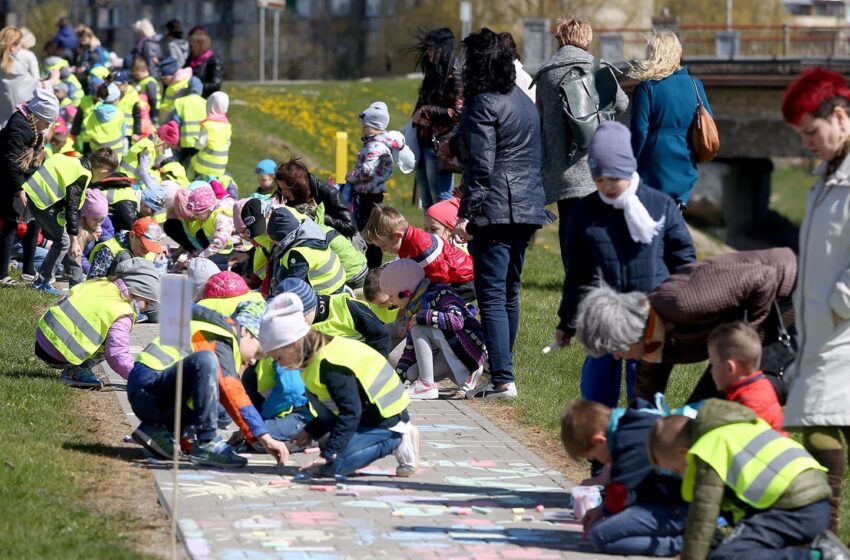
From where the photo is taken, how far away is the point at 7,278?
13930 millimetres

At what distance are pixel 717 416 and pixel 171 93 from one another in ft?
52.8

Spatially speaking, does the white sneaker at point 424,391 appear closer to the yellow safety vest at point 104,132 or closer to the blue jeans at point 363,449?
the blue jeans at point 363,449

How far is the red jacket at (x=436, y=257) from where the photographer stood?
9789mm

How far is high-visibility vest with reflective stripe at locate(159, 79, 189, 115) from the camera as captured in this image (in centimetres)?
2045

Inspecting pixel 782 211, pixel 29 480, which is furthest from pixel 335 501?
pixel 782 211

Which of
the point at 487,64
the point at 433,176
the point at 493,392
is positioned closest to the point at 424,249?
the point at 493,392

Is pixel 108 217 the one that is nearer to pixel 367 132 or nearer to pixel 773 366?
pixel 367 132

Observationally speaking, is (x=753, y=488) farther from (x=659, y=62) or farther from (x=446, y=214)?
(x=446, y=214)

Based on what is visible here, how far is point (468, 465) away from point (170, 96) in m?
13.9

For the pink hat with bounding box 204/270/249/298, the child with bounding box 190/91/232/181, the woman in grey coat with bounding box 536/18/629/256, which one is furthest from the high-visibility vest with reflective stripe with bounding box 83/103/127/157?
the pink hat with bounding box 204/270/249/298

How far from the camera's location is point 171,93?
2081 centimetres

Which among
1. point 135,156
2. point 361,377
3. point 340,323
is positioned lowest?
point 340,323

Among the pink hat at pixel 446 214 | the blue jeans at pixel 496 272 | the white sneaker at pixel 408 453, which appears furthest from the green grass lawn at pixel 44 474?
the pink hat at pixel 446 214

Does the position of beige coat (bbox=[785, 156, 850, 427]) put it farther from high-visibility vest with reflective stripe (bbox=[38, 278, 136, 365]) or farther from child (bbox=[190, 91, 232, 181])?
child (bbox=[190, 91, 232, 181])
